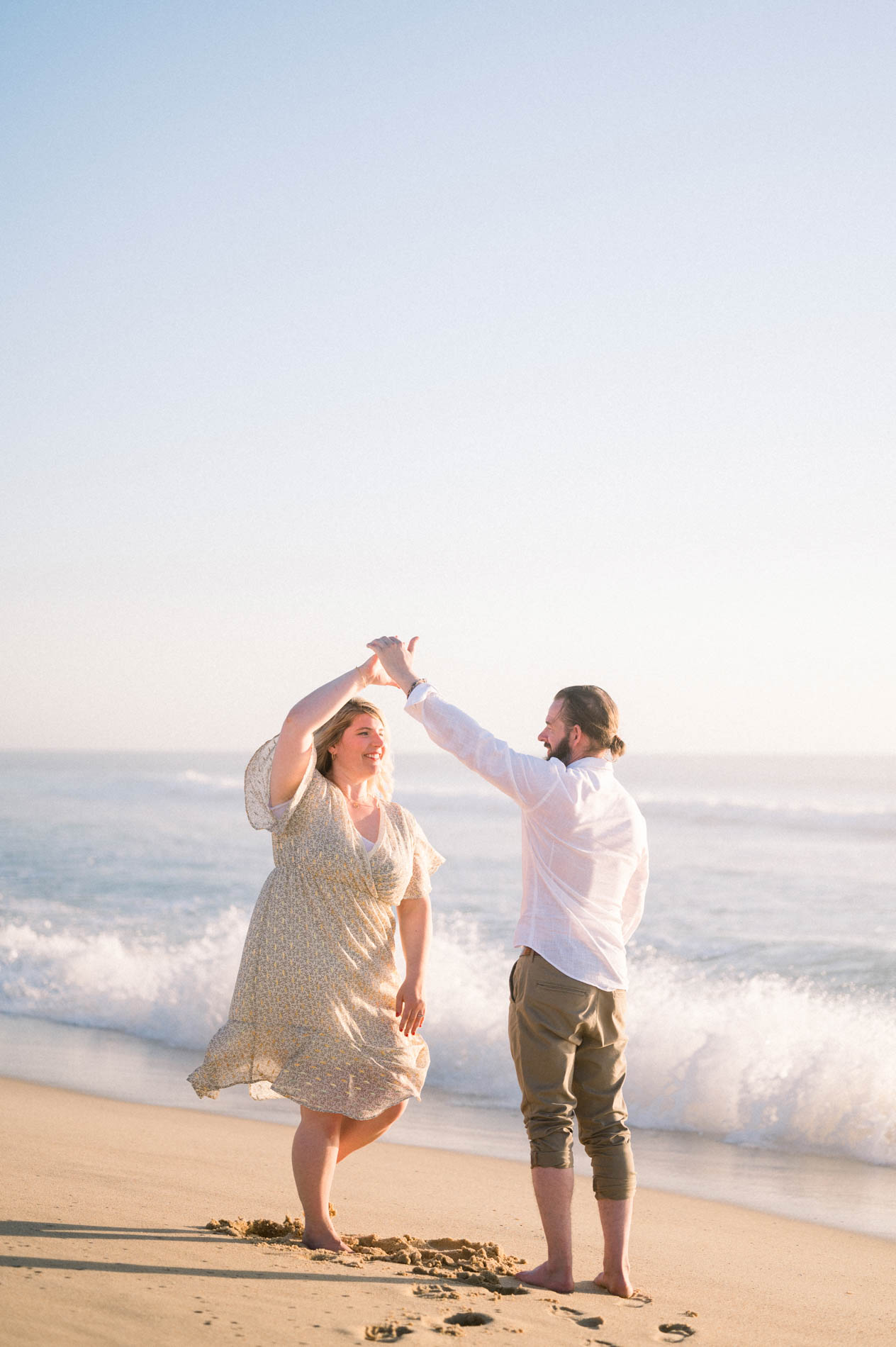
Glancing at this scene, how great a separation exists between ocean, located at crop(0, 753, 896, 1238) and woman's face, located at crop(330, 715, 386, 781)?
3075mm

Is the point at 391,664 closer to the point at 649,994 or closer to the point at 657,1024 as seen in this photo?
the point at 657,1024

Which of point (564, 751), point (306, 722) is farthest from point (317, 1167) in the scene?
point (564, 751)

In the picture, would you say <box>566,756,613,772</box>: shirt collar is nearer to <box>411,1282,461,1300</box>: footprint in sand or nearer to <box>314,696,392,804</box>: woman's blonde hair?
<box>314,696,392,804</box>: woman's blonde hair

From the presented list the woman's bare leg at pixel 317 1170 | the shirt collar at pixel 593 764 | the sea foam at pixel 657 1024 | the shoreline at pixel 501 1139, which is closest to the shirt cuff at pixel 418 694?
the shirt collar at pixel 593 764

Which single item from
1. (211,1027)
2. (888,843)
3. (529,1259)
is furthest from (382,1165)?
(888,843)

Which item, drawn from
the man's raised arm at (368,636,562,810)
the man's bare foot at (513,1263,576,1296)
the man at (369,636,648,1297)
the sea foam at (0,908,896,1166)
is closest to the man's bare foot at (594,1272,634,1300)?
the man at (369,636,648,1297)

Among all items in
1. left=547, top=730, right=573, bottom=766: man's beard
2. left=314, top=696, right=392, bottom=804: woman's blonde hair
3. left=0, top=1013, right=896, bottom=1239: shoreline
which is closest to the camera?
left=547, top=730, right=573, bottom=766: man's beard

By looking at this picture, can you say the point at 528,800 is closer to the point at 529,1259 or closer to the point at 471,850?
the point at 529,1259

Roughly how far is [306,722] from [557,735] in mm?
823

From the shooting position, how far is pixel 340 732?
4.16 m

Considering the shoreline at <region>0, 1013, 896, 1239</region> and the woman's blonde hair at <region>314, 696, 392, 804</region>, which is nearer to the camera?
the woman's blonde hair at <region>314, 696, 392, 804</region>

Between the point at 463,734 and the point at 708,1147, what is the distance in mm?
4252

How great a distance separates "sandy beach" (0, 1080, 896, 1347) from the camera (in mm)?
3078

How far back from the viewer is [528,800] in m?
3.66
